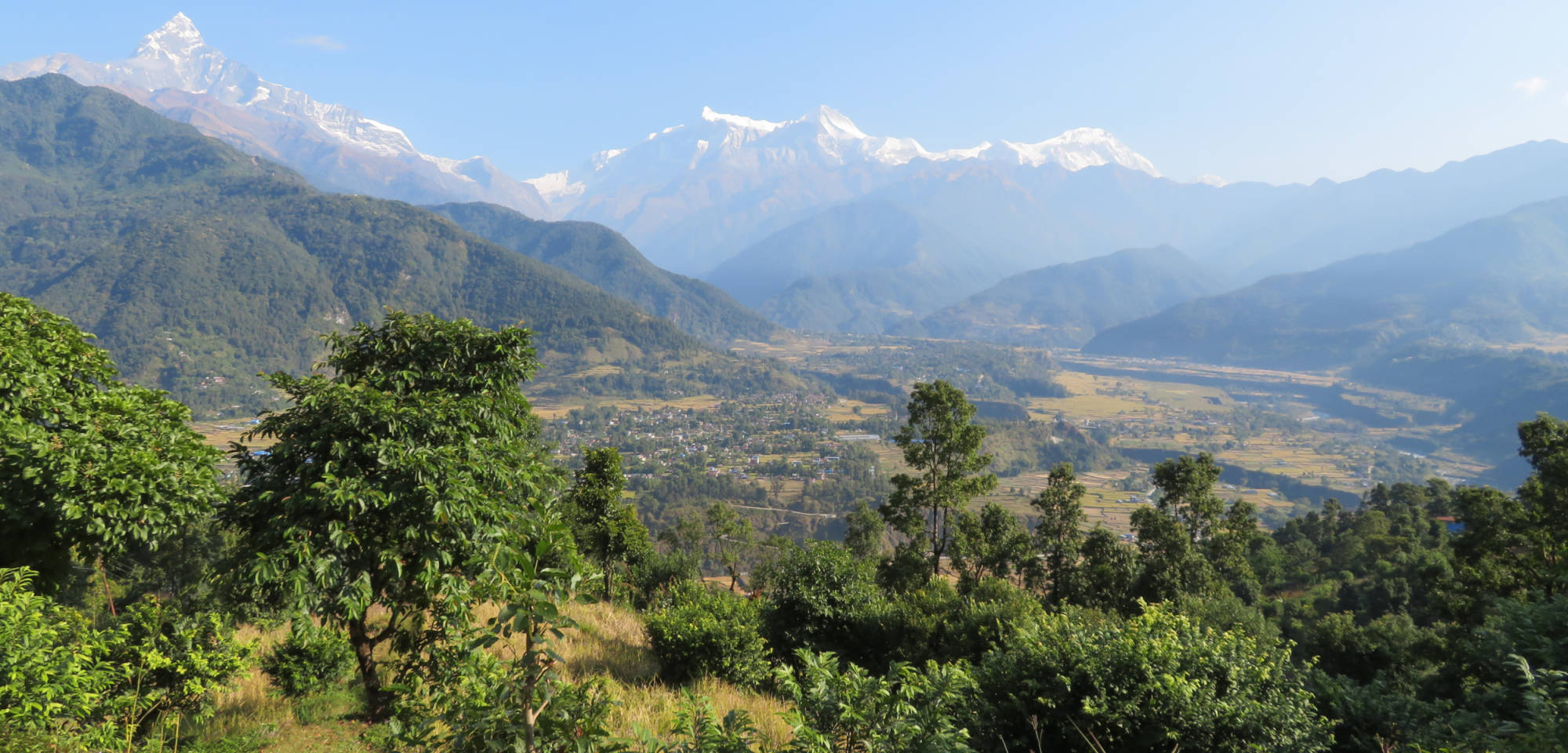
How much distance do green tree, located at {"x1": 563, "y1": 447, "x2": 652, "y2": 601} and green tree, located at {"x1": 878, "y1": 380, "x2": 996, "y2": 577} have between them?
808 cm

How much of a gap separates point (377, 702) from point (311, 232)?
796ft

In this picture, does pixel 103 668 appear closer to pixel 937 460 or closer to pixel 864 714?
pixel 864 714

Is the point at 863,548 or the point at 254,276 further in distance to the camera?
the point at 254,276

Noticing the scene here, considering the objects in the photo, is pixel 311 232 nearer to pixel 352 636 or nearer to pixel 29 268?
pixel 29 268

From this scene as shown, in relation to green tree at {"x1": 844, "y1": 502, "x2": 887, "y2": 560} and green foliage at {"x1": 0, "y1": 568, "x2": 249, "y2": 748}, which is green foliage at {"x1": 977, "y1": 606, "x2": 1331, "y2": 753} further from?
green tree at {"x1": 844, "y1": 502, "x2": 887, "y2": 560}

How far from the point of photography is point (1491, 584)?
13414 mm

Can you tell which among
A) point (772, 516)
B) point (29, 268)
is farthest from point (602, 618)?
point (29, 268)

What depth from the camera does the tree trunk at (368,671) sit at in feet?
20.7

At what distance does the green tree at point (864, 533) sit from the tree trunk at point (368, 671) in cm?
2660

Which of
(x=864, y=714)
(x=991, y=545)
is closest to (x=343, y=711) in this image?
A: (x=864, y=714)

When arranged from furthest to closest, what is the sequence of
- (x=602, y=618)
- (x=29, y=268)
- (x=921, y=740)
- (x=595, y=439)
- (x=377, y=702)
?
(x=29, y=268) → (x=595, y=439) → (x=602, y=618) → (x=377, y=702) → (x=921, y=740)

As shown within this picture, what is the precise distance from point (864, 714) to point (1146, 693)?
11.8 feet

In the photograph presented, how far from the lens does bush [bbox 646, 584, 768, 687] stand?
8.95m

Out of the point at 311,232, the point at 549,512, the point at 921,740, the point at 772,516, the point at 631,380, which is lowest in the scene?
the point at 772,516
